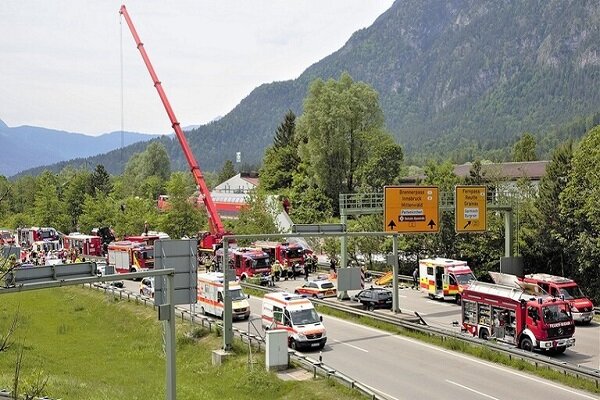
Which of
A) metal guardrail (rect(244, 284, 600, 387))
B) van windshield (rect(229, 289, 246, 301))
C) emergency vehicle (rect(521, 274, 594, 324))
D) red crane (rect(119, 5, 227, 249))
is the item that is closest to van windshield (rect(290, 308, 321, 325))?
metal guardrail (rect(244, 284, 600, 387))

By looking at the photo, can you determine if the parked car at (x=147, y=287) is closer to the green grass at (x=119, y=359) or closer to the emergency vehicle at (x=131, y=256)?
the green grass at (x=119, y=359)

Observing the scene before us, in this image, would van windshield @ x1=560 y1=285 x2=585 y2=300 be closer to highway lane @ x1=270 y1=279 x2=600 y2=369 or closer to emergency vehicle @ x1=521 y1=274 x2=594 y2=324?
emergency vehicle @ x1=521 y1=274 x2=594 y2=324

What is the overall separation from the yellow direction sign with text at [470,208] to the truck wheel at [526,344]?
1225cm

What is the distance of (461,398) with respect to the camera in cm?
2188

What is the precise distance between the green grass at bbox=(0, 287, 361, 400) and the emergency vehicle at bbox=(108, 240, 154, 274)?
228 inches

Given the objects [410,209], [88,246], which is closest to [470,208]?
[410,209]

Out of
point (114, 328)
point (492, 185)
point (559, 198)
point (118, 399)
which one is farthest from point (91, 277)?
point (492, 185)

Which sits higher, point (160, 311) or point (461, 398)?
point (160, 311)

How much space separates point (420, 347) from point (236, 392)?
961cm

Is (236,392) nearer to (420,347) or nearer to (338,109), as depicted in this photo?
(420,347)

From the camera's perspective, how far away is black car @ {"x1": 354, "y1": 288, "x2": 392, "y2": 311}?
39.0 metres

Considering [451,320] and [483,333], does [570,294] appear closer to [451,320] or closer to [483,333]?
[451,320]

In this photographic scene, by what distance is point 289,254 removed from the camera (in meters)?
56.6

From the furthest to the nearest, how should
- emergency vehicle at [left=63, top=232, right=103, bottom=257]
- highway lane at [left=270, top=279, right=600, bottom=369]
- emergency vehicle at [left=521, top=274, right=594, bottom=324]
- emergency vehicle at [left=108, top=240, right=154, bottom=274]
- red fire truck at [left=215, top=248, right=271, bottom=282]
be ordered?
emergency vehicle at [left=63, top=232, right=103, bottom=257]
emergency vehicle at [left=108, top=240, right=154, bottom=274]
red fire truck at [left=215, top=248, right=271, bottom=282]
emergency vehicle at [left=521, top=274, right=594, bottom=324]
highway lane at [left=270, top=279, right=600, bottom=369]
